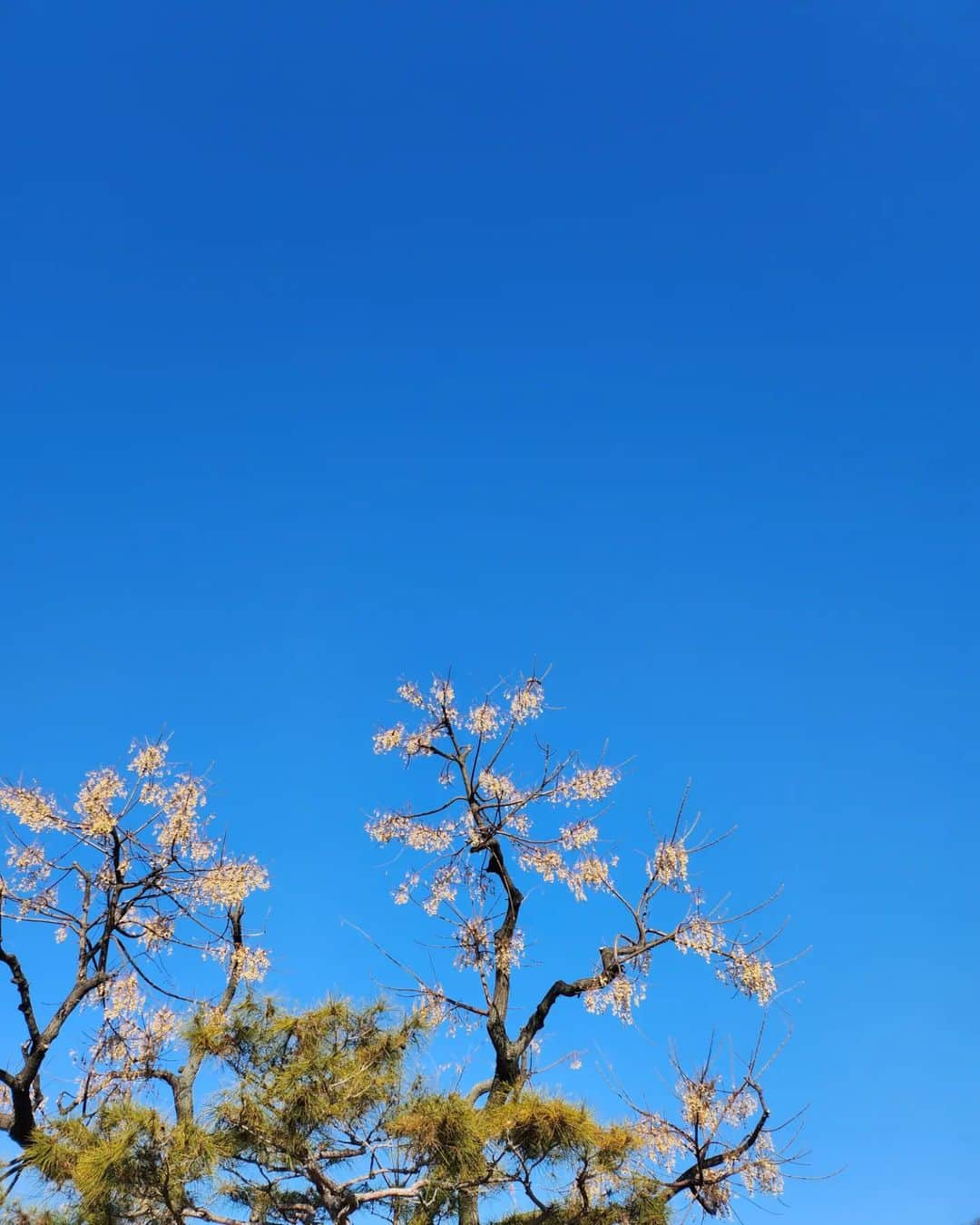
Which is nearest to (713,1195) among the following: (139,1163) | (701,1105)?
(701,1105)

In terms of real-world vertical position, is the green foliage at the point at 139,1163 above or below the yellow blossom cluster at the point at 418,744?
below

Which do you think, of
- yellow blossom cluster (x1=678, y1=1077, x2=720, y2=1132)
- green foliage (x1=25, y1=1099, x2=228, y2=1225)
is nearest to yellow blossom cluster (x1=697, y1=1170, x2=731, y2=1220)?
yellow blossom cluster (x1=678, y1=1077, x2=720, y2=1132)

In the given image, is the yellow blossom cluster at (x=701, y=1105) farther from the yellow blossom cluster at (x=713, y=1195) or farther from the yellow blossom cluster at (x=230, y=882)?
the yellow blossom cluster at (x=230, y=882)

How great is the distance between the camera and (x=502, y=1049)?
36.3 ft

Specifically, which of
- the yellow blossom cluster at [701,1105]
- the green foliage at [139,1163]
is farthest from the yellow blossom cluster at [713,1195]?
the green foliage at [139,1163]

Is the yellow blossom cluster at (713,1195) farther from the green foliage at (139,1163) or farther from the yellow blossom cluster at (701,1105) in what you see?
the green foliage at (139,1163)

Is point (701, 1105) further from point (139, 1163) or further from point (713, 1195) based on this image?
point (139, 1163)

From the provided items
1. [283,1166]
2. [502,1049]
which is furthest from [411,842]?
[283,1166]

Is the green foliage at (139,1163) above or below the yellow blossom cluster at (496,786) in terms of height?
below

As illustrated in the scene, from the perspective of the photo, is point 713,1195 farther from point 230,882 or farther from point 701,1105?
point 230,882

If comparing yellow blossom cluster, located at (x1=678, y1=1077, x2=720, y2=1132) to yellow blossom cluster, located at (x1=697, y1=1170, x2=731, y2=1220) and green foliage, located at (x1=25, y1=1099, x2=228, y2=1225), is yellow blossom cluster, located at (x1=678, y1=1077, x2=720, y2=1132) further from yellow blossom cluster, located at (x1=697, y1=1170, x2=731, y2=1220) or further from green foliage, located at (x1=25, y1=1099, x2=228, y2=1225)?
green foliage, located at (x1=25, y1=1099, x2=228, y2=1225)

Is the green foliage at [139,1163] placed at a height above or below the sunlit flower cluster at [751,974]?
below

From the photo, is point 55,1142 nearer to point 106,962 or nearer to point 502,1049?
point 106,962

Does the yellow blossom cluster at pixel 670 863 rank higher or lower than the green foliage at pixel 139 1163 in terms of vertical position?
higher
